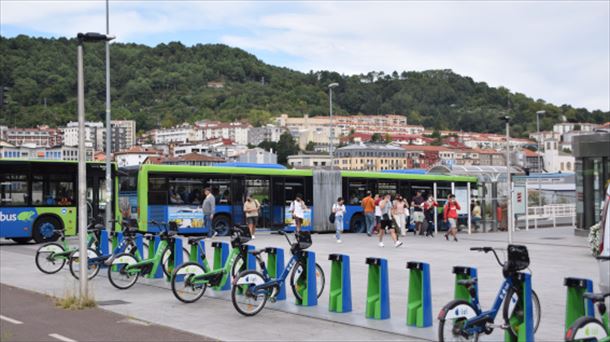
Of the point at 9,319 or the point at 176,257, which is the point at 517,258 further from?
the point at 176,257

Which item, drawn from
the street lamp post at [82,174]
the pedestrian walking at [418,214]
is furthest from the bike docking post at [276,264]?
the pedestrian walking at [418,214]

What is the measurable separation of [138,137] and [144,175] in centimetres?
13792

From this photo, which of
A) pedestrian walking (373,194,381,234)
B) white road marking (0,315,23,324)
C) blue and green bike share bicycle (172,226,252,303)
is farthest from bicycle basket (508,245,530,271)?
pedestrian walking (373,194,381,234)

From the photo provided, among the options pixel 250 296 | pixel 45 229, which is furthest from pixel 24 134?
pixel 250 296

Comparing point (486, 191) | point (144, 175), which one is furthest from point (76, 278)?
point (486, 191)

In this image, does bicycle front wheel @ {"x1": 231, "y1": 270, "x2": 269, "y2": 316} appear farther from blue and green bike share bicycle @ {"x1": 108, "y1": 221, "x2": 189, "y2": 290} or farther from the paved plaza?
blue and green bike share bicycle @ {"x1": 108, "y1": 221, "x2": 189, "y2": 290}

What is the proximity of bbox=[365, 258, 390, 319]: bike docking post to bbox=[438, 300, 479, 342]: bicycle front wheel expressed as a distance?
2.35m

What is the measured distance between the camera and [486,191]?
114 feet

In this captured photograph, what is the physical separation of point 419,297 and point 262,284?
86.8 inches

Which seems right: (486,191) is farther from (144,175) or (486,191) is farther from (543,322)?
(543,322)

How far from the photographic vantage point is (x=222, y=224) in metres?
29.4

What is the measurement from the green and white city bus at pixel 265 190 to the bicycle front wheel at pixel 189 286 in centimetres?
1496

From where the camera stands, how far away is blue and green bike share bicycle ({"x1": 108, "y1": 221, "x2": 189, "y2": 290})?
14250mm

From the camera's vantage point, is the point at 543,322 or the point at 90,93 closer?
the point at 543,322
